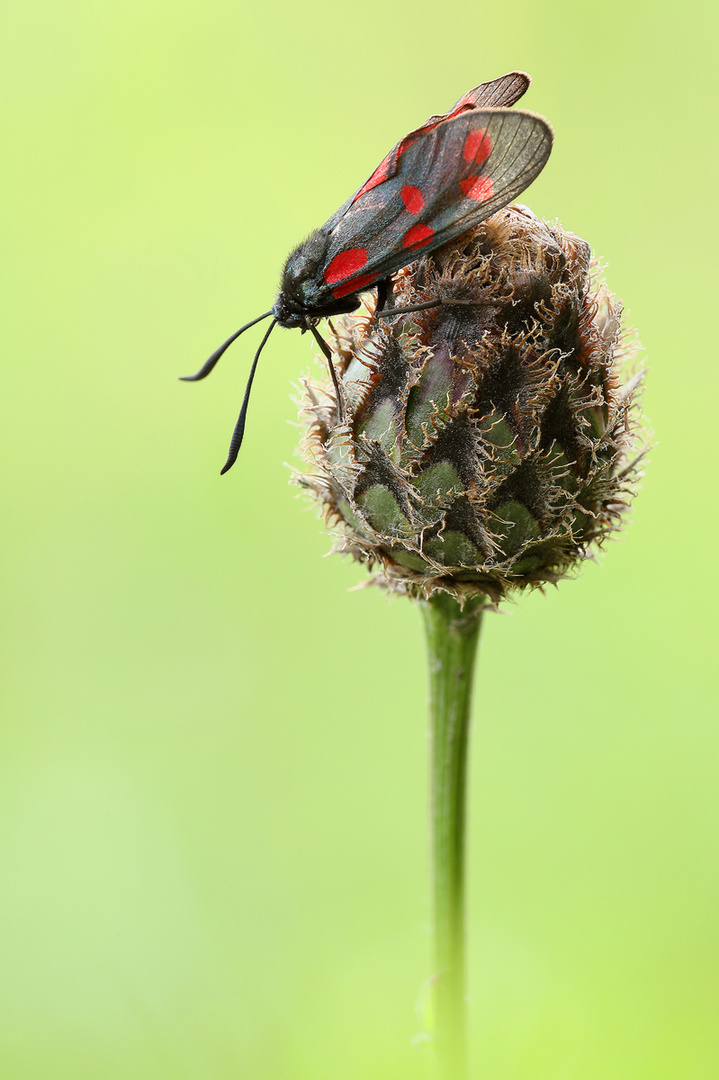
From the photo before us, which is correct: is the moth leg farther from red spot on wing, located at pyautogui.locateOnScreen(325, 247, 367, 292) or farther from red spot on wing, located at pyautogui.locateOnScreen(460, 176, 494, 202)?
red spot on wing, located at pyautogui.locateOnScreen(460, 176, 494, 202)

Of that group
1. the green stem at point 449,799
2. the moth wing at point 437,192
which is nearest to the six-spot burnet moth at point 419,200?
the moth wing at point 437,192

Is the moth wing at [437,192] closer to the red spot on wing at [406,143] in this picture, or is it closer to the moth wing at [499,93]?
the red spot on wing at [406,143]

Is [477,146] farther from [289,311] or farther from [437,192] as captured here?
[289,311]

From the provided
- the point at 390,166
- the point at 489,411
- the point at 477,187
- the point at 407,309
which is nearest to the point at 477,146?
the point at 477,187

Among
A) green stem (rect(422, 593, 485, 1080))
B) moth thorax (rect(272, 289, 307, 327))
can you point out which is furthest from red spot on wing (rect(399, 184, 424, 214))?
green stem (rect(422, 593, 485, 1080))

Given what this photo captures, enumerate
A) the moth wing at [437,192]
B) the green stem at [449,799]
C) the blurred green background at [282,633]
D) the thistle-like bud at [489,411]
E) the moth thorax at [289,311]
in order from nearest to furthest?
1. the moth wing at [437,192]
2. the thistle-like bud at [489,411]
3. the moth thorax at [289,311]
4. the green stem at [449,799]
5. the blurred green background at [282,633]

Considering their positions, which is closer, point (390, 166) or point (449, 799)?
point (390, 166)

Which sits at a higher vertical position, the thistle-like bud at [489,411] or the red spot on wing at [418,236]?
the red spot on wing at [418,236]

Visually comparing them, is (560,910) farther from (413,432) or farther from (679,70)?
(679,70)
